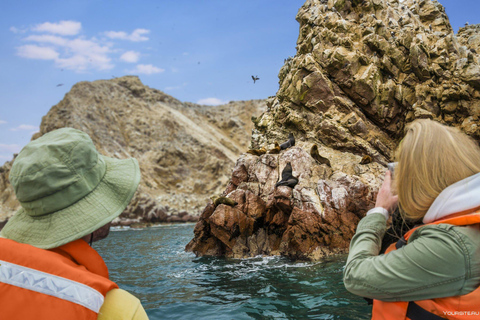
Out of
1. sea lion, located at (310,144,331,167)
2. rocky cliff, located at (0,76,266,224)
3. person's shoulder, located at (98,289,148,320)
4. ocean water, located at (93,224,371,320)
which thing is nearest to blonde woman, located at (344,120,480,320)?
person's shoulder, located at (98,289,148,320)

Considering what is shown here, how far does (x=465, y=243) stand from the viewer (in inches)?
51.2

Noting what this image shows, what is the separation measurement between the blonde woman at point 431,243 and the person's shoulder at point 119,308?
3.19ft

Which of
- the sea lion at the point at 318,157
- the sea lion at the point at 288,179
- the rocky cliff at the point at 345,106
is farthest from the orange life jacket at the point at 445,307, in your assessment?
the sea lion at the point at 318,157

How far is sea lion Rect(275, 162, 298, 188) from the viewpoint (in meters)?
12.2

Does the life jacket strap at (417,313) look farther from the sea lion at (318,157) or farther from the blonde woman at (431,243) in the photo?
the sea lion at (318,157)

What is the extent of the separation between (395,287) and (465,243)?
34cm

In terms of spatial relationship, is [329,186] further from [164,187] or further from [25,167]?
[164,187]

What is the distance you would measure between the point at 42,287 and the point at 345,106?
1763 cm

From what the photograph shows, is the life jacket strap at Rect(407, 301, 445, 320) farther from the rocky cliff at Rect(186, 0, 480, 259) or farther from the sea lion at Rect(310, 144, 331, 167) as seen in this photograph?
the sea lion at Rect(310, 144, 331, 167)

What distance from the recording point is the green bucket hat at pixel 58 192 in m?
1.30

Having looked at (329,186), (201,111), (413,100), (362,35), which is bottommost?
(329,186)

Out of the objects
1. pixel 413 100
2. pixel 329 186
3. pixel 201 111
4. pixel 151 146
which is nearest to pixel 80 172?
pixel 329 186

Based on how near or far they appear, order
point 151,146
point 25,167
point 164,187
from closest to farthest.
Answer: point 25,167
point 164,187
point 151,146

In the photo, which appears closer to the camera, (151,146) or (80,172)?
(80,172)
